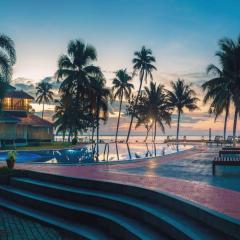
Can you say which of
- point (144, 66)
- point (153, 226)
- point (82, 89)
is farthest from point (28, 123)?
point (153, 226)

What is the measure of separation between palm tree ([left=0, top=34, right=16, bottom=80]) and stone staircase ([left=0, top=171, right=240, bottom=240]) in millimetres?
9100

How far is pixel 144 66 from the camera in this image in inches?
2052

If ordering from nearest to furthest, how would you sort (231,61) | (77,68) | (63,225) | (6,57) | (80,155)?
(63,225) → (6,57) → (80,155) → (231,61) → (77,68)

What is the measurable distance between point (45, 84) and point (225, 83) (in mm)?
49628

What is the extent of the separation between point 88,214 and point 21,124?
113 ft

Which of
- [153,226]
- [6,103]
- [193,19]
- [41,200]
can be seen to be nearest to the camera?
[153,226]

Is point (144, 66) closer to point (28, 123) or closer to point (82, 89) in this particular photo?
point (82, 89)

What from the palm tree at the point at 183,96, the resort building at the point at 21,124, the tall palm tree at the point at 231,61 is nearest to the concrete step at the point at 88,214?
the tall palm tree at the point at 231,61

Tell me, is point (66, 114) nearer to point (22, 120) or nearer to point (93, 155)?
point (22, 120)

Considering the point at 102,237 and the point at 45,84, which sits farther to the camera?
the point at 45,84

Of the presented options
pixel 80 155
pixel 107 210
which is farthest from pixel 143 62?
pixel 107 210

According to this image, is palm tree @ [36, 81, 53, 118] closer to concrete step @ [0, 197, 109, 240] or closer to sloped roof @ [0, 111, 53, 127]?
sloped roof @ [0, 111, 53, 127]

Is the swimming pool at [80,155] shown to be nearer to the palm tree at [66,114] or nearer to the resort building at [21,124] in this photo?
the resort building at [21,124]

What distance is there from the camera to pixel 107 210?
30.5 ft
